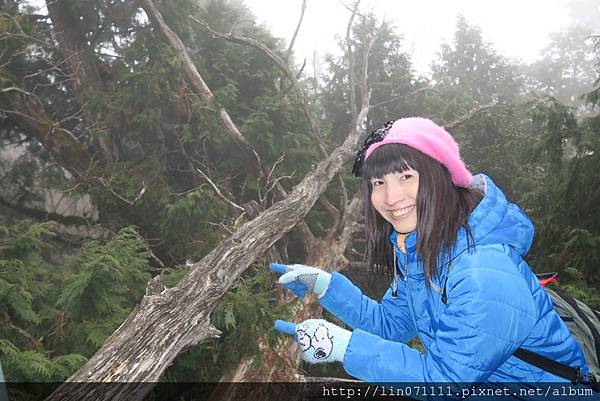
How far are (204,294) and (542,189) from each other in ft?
22.0

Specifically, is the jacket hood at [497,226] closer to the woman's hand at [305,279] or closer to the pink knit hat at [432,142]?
the pink knit hat at [432,142]

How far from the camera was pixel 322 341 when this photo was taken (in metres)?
1.81

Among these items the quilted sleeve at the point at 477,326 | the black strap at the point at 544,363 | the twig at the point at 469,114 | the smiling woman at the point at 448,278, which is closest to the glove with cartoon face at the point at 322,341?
the smiling woman at the point at 448,278

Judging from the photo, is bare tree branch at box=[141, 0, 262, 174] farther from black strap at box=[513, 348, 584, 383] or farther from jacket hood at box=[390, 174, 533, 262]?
black strap at box=[513, 348, 584, 383]

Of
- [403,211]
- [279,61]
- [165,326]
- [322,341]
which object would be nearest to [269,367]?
[165,326]

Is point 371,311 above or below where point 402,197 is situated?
below

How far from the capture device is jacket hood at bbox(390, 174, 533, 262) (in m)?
1.60

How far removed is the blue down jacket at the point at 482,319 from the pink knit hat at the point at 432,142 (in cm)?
14

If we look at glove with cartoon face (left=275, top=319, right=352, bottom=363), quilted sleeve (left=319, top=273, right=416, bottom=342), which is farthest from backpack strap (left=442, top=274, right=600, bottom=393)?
quilted sleeve (left=319, top=273, right=416, bottom=342)

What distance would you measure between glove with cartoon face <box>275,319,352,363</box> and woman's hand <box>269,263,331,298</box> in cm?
56

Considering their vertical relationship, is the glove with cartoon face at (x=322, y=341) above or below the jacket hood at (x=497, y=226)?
below

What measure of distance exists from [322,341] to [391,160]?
0.99 m

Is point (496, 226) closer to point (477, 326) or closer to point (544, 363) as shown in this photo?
point (477, 326)

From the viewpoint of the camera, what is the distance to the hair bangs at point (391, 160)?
191cm
